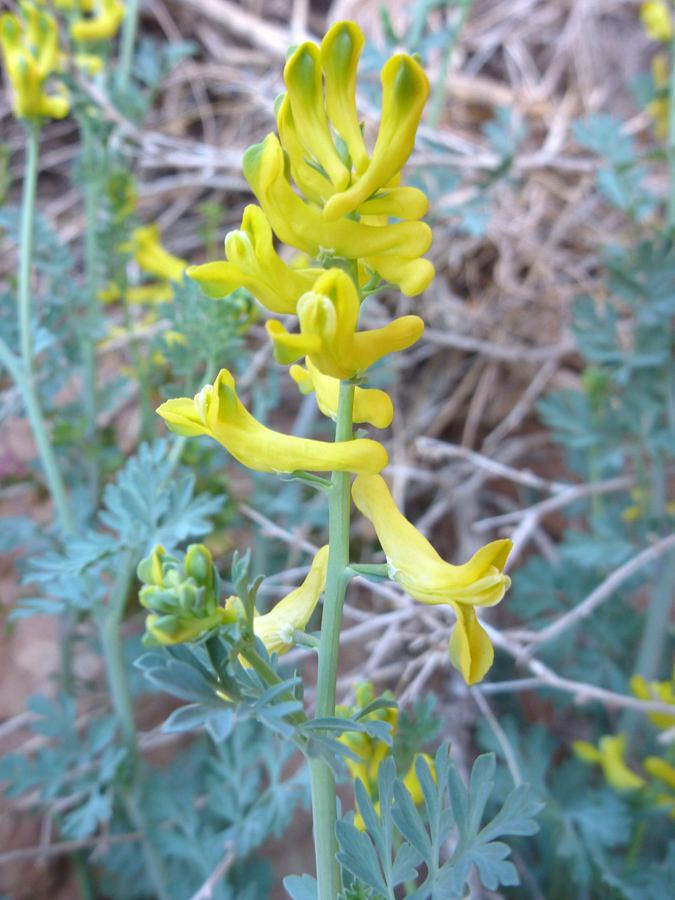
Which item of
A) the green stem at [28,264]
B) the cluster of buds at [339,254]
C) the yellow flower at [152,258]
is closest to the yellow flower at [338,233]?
the cluster of buds at [339,254]

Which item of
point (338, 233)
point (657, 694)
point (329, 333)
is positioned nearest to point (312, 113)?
point (338, 233)

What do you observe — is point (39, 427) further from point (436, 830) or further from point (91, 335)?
point (436, 830)

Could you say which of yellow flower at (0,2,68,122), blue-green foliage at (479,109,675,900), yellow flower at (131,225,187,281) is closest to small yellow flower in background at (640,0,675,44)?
blue-green foliage at (479,109,675,900)

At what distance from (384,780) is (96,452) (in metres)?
1.33

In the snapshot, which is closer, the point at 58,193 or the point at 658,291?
the point at 658,291

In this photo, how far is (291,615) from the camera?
803mm

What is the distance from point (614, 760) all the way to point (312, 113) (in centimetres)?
159

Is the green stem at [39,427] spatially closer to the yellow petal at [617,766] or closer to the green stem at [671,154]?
the yellow petal at [617,766]

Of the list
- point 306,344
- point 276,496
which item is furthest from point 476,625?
point 276,496

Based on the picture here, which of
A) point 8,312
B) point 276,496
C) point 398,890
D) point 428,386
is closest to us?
point 398,890

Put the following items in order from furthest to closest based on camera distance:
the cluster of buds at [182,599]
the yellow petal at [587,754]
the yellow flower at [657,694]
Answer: the yellow petal at [587,754] < the yellow flower at [657,694] < the cluster of buds at [182,599]

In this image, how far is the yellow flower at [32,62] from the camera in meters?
1.52

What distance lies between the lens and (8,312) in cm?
167

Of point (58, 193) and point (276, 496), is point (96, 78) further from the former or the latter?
point (276, 496)
